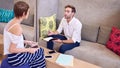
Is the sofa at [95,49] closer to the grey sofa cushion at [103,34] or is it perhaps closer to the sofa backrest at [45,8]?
the grey sofa cushion at [103,34]

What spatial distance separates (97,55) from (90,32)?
1.96ft

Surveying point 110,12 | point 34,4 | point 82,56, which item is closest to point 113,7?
A: point 110,12

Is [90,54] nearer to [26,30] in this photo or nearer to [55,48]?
[55,48]

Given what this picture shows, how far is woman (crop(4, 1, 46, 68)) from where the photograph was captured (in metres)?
2.03

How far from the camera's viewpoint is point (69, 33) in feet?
10.3

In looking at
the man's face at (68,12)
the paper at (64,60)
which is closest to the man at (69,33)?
the man's face at (68,12)

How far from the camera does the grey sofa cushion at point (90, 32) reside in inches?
126

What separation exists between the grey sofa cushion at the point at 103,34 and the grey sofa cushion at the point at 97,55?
0.11 metres

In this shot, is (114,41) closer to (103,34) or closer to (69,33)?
(103,34)

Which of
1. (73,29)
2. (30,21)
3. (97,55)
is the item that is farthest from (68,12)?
(30,21)

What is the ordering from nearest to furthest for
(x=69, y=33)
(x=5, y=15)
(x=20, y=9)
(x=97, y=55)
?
(x=20, y=9), (x=97, y=55), (x=69, y=33), (x=5, y=15)

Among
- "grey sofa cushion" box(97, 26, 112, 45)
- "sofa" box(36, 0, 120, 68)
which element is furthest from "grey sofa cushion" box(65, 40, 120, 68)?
"grey sofa cushion" box(97, 26, 112, 45)

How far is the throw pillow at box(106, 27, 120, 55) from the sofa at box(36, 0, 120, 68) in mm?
57

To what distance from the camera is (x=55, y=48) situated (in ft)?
9.93
